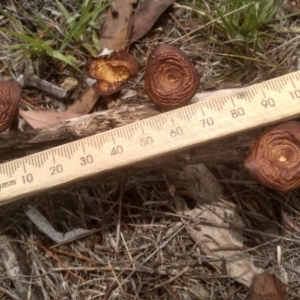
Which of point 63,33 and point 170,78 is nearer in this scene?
point 170,78

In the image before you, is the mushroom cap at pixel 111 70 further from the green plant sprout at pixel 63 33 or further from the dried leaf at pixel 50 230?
the dried leaf at pixel 50 230

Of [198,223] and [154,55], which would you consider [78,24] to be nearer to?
[154,55]

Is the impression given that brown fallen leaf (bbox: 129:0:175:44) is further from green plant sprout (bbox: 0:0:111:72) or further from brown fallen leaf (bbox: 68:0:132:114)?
green plant sprout (bbox: 0:0:111:72)

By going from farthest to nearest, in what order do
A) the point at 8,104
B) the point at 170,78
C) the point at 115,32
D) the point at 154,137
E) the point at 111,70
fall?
1. the point at 115,32
2. the point at 111,70
3. the point at 170,78
4. the point at 8,104
5. the point at 154,137

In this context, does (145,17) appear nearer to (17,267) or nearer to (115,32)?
(115,32)

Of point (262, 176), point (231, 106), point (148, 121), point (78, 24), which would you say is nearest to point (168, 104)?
point (148, 121)

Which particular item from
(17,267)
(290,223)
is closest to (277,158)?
(290,223)

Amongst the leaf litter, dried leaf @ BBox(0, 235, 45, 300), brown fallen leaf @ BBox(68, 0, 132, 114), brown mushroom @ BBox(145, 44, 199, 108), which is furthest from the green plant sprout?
dried leaf @ BBox(0, 235, 45, 300)
